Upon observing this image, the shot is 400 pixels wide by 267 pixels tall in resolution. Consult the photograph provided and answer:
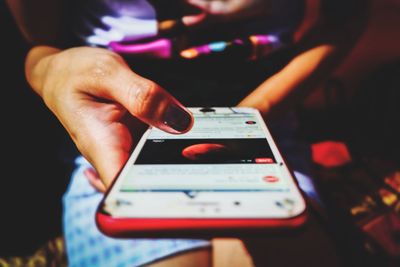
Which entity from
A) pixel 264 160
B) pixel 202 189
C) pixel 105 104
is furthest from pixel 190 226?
pixel 105 104

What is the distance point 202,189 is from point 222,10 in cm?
50

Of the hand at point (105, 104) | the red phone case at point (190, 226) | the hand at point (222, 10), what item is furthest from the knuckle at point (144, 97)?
the hand at point (222, 10)

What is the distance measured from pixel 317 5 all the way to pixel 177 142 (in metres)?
0.77

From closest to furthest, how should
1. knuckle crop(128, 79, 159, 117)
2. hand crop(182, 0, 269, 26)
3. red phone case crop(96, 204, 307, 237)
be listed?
red phone case crop(96, 204, 307, 237), knuckle crop(128, 79, 159, 117), hand crop(182, 0, 269, 26)

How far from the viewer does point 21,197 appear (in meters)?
0.80

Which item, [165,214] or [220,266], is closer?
[165,214]

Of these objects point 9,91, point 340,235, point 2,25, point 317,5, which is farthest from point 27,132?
point 317,5

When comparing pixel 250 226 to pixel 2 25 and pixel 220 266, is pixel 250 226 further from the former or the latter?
pixel 2 25

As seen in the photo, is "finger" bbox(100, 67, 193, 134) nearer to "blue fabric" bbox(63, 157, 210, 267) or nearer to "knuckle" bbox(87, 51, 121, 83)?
"knuckle" bbox(87, 51, 121, 83)

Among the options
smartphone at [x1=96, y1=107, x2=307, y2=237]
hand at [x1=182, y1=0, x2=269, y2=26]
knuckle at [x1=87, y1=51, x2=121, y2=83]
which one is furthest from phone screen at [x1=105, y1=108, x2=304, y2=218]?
hand at [x1=182, y1=0, x2=269, y2=26]

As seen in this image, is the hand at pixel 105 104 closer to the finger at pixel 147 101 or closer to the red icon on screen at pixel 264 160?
the finger at pixel 147 101

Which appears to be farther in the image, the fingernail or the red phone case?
the fingernail

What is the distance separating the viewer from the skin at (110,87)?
436mm

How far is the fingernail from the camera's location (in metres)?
0.43
